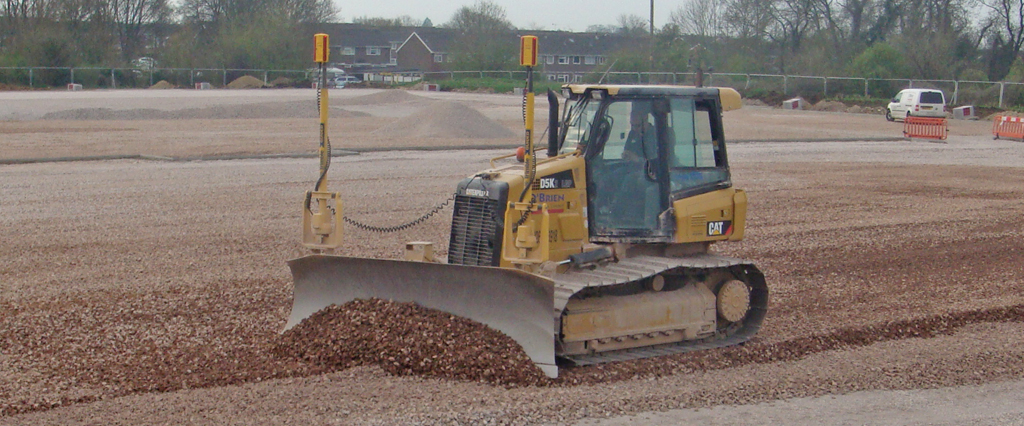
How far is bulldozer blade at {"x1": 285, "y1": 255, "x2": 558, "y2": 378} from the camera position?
301 inches

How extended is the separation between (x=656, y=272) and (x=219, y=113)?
35.0 meters

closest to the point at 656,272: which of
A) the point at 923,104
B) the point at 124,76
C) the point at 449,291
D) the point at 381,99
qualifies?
the point at 449,291

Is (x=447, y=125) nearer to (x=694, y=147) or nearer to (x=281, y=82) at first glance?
(x=694, y=147)

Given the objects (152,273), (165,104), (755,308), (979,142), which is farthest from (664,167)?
(165,104)

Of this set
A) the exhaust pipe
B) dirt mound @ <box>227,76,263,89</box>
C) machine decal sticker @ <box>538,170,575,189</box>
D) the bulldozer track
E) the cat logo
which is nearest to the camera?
the bulldozer track

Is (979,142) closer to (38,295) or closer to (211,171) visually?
(211,171)

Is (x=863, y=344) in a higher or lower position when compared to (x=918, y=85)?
lower

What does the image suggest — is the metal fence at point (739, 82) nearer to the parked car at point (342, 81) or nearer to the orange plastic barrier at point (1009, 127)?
the parked car at point (342, 81)

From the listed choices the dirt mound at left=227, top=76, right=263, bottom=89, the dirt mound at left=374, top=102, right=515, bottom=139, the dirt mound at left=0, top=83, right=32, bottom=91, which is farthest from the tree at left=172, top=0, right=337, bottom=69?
the dirt mound at left=374, top=102, right=515, bottom=139

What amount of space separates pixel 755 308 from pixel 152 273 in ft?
21.9

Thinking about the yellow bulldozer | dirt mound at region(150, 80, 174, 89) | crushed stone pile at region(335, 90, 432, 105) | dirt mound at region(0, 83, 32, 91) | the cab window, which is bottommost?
the yellow bulldozer

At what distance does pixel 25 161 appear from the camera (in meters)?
22.2

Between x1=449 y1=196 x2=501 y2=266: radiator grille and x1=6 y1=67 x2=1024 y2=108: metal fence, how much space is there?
147ft

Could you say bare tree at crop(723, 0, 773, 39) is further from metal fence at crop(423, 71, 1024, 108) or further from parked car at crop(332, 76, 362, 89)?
parked car at crop(332, 76, 362, 89)
